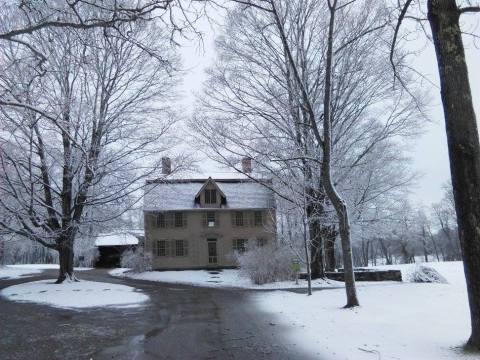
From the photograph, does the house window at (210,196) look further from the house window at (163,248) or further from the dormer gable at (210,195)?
the house window at (163,248)

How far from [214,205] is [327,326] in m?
28.4

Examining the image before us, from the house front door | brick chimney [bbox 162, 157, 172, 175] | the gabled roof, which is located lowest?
the house front door

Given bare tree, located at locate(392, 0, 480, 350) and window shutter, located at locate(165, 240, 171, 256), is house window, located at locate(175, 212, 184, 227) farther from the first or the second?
bare tree, located at locate(392, 0, 480, 350)

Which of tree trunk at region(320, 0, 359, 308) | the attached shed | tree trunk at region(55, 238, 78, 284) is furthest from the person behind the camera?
the attached shed

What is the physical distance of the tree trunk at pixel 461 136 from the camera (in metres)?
6.14

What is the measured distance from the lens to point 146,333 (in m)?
9.12

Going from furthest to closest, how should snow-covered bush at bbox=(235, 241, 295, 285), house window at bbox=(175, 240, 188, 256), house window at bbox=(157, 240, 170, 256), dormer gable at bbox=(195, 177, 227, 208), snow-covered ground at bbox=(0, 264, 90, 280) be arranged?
dormer gable at bbox=(195, 177, 227, 208), house window at bbox=(175, 240, 188, 256), house window at bbox=(157, 240, 170, 256), snow-covered ground at bbox=(0, 264, 90, 280), snow-covered bush at bbox=(235, 241, 295, 285)

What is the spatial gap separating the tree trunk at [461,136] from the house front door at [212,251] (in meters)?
30.8

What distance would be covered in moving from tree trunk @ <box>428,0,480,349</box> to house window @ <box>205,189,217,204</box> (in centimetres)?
3127

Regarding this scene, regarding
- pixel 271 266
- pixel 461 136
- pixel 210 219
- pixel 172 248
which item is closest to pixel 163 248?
pixel 172 248

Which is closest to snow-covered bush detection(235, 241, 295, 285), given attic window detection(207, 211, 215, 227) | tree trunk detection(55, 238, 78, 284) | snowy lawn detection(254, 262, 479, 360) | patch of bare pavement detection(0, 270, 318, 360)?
tree trunk detection(55, 238, 78, 284)

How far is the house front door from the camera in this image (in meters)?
36.4

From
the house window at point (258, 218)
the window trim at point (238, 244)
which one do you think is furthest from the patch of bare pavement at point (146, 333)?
the house window at point (258, 218)

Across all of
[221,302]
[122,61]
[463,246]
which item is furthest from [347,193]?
[463,246]
